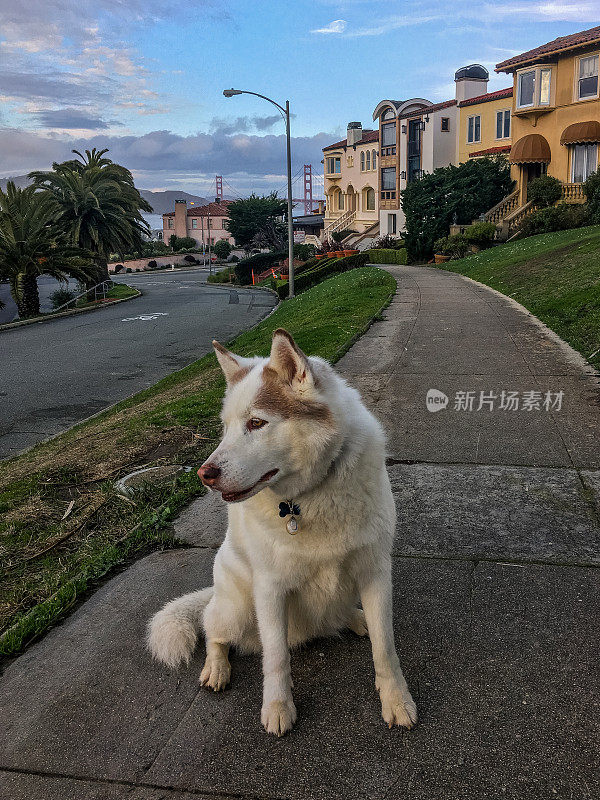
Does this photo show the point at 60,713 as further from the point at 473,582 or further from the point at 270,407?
the point at 473,582

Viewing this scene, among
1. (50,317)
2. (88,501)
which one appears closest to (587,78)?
(50,317)

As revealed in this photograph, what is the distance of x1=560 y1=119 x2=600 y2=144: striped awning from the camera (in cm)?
3328

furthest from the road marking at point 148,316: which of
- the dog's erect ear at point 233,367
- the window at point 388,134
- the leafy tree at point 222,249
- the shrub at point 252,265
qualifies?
the leafy tree at point 222,249

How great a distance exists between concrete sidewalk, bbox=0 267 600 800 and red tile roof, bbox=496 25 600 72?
35.4m

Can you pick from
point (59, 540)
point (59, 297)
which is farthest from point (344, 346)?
point (59, 297)

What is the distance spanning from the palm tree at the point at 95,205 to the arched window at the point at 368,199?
1278 inches

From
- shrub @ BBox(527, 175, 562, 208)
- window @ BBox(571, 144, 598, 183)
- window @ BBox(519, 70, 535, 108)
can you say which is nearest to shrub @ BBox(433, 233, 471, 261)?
shrub @ BBox(527, 175, 562, 208)

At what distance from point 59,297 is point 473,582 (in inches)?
1308

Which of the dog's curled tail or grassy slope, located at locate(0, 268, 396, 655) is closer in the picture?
the dog's curled tail

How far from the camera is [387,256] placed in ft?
132

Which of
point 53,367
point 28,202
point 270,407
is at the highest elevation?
point 28,202

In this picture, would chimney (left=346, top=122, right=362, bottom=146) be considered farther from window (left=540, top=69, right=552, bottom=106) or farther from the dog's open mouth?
the dog's open mouth

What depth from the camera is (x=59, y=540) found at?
5156 millimetres

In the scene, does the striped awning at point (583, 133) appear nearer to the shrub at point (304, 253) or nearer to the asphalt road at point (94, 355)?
the asphalt road at point (94, 355)
